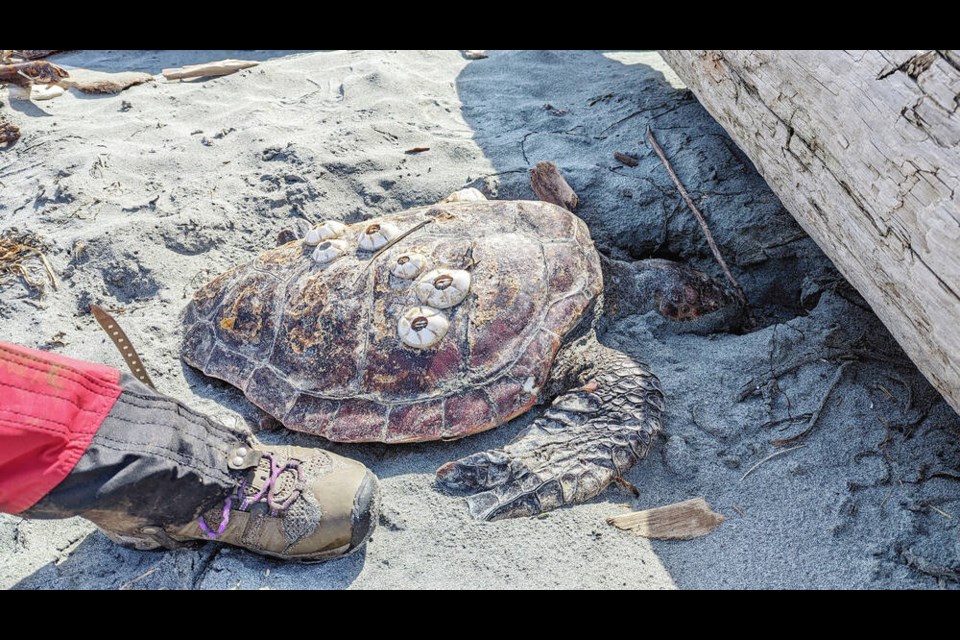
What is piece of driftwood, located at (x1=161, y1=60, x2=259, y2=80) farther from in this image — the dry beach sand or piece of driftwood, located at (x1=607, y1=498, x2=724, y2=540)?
piece of driftwood, located at (x1=607, y1=498, x2=724, y2=540)

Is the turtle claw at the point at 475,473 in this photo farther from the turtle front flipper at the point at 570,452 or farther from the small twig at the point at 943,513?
the small twig at the point at 943,513

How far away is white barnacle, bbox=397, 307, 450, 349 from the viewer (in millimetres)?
2688

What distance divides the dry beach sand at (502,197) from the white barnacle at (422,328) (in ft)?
1.42

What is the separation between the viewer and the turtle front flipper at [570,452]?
2.40 metres

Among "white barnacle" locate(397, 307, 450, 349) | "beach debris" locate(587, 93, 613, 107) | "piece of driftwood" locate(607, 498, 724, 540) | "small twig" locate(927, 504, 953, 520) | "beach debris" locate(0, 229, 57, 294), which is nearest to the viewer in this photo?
"small twig" locate(927, 504, 953, 520)

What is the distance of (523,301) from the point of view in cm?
280

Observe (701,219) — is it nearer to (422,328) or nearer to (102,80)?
(422,328)

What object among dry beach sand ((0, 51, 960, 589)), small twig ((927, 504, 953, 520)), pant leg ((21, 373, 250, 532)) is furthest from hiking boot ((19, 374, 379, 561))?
small twig ((927, 504, 953, 520))

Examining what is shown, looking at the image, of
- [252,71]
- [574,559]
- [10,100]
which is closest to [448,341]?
[574,559]

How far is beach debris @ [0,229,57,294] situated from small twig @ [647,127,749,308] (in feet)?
10.9

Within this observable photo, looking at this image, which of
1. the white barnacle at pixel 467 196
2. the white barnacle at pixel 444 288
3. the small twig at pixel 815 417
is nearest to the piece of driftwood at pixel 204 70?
the white barnacle at pixel 467 196

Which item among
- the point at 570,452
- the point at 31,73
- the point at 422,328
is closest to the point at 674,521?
the point at 570,452

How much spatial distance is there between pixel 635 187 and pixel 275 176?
2.15m

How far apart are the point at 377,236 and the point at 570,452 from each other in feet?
4.22
